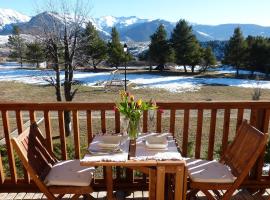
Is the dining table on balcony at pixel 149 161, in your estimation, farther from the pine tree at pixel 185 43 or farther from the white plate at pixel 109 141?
the pine tree at pixel 185 43

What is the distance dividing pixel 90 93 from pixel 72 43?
9534 millimetres

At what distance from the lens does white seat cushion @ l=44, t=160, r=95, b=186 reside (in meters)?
2.67

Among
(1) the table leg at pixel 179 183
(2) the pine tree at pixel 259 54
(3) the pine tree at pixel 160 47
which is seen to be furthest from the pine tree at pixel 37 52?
(2) the pine tree at pixel 259 54

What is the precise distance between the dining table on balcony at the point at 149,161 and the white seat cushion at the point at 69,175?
0.24 metres

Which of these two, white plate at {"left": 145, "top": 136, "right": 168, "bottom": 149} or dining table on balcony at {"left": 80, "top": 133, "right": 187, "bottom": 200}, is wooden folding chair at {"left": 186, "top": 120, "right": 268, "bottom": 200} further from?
white plate at {"left": 145, "top": 136, "right": 168, "bottom": 149}

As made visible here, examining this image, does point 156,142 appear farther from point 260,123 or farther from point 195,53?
point 195,53

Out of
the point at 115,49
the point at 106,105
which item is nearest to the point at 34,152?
the point at 106,105

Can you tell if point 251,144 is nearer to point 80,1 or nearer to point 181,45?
point 80,1

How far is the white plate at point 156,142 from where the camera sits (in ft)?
8.65

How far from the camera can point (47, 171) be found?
113 inches

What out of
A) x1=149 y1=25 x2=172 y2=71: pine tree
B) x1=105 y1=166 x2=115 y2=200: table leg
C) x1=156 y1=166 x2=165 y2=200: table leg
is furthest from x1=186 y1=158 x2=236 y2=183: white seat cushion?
x1=149 y1=25 x2=172 y2=71: pine tree

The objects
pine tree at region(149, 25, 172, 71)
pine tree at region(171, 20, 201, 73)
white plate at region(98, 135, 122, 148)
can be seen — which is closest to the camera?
white plate at region(98, 135, 122, 148)

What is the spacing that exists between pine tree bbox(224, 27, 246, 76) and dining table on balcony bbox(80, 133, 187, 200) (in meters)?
36.7

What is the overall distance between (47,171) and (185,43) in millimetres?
36958
